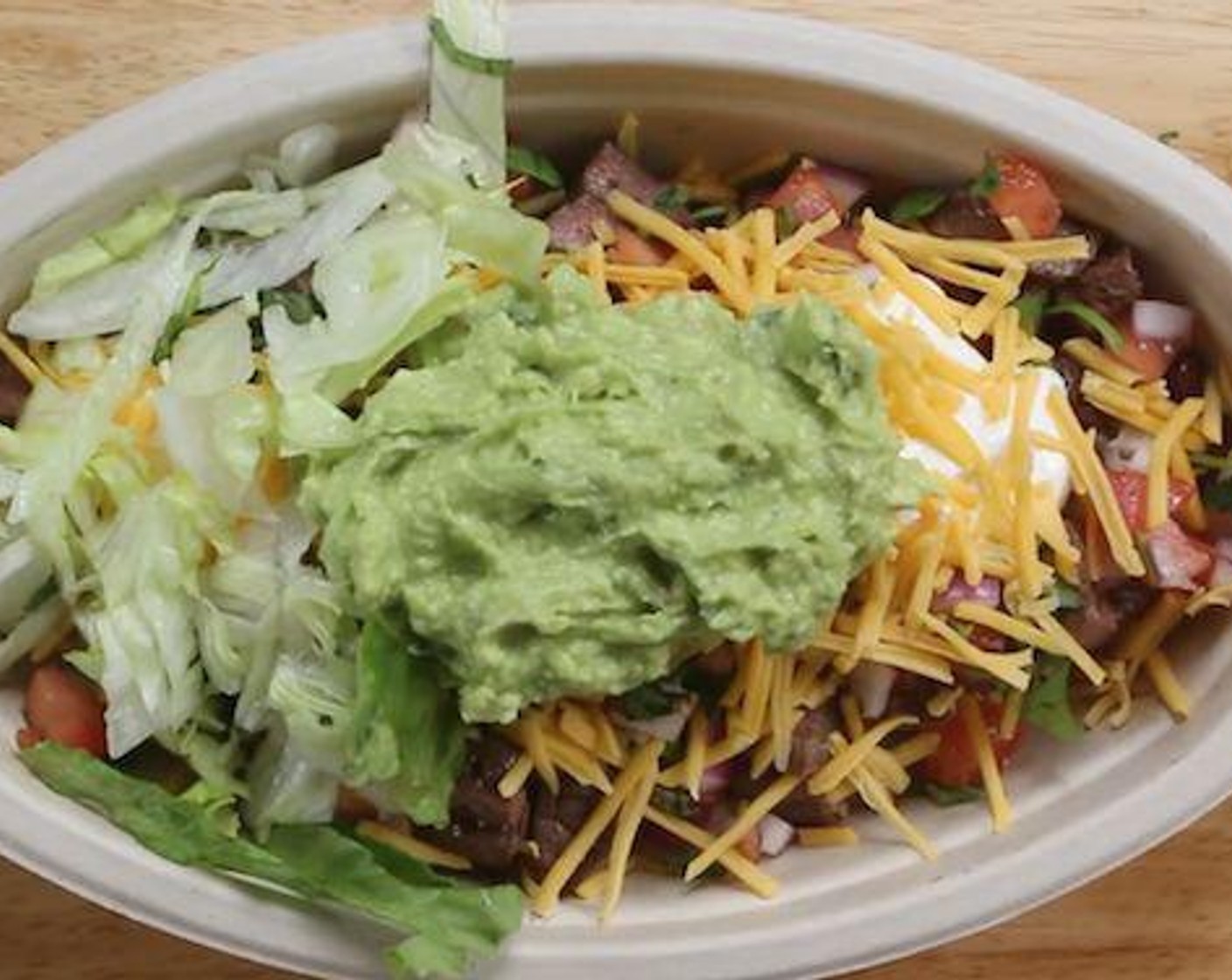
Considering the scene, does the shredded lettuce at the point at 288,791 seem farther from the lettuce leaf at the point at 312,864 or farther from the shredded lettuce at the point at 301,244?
the shredded lettuce at the point at 301,244

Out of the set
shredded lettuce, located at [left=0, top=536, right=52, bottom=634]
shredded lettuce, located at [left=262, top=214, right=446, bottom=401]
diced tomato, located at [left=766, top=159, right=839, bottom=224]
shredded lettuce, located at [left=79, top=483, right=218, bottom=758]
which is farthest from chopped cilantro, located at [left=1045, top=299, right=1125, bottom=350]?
shredded lettuce, located at [left=0, top=536, right=52, bottom=634]

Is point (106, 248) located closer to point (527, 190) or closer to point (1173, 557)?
point (527, 190)

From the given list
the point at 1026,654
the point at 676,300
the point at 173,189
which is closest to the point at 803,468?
the point at 676,300

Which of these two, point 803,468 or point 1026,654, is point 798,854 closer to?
point 1026,654

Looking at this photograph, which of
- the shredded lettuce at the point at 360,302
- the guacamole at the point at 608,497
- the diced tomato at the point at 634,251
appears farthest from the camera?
the diced tomato at the point at 634,251

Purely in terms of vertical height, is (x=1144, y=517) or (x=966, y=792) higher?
(x=1144, y=517)

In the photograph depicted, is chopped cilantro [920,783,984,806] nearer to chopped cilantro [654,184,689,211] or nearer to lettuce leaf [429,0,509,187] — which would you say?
chopped cilantro [654,184,689,211]

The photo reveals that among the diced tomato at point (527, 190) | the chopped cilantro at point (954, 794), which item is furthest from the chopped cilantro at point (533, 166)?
the chopped cilantro at point (954, 794)
